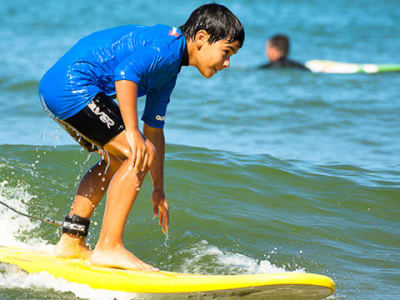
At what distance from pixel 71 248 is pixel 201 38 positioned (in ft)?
5.18

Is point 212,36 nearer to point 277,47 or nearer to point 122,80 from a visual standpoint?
point 122,80

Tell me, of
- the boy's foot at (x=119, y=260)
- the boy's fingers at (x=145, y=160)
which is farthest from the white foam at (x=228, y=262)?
the boy's fingers at (x=145, y=160)

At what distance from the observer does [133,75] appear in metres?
3.29

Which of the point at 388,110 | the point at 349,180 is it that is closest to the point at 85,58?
the point at 349,180

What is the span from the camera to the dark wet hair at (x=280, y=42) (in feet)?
46.6

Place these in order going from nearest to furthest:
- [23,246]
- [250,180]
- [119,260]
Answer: [119,260] < [23,246] < [250,180]

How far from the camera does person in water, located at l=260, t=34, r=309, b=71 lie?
1405 cm

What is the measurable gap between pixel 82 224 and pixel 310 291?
1.52 metres

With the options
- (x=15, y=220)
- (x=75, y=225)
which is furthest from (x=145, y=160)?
(x=15, y=220)

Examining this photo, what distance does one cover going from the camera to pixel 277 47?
14.4m

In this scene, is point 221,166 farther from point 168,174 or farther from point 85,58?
point 85,58

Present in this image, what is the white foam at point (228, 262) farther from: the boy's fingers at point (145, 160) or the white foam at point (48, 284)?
the boy's fingers at point (145, 160)

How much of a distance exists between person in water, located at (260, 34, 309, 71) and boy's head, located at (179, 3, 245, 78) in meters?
10.7

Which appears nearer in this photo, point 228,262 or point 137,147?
point 137,147
